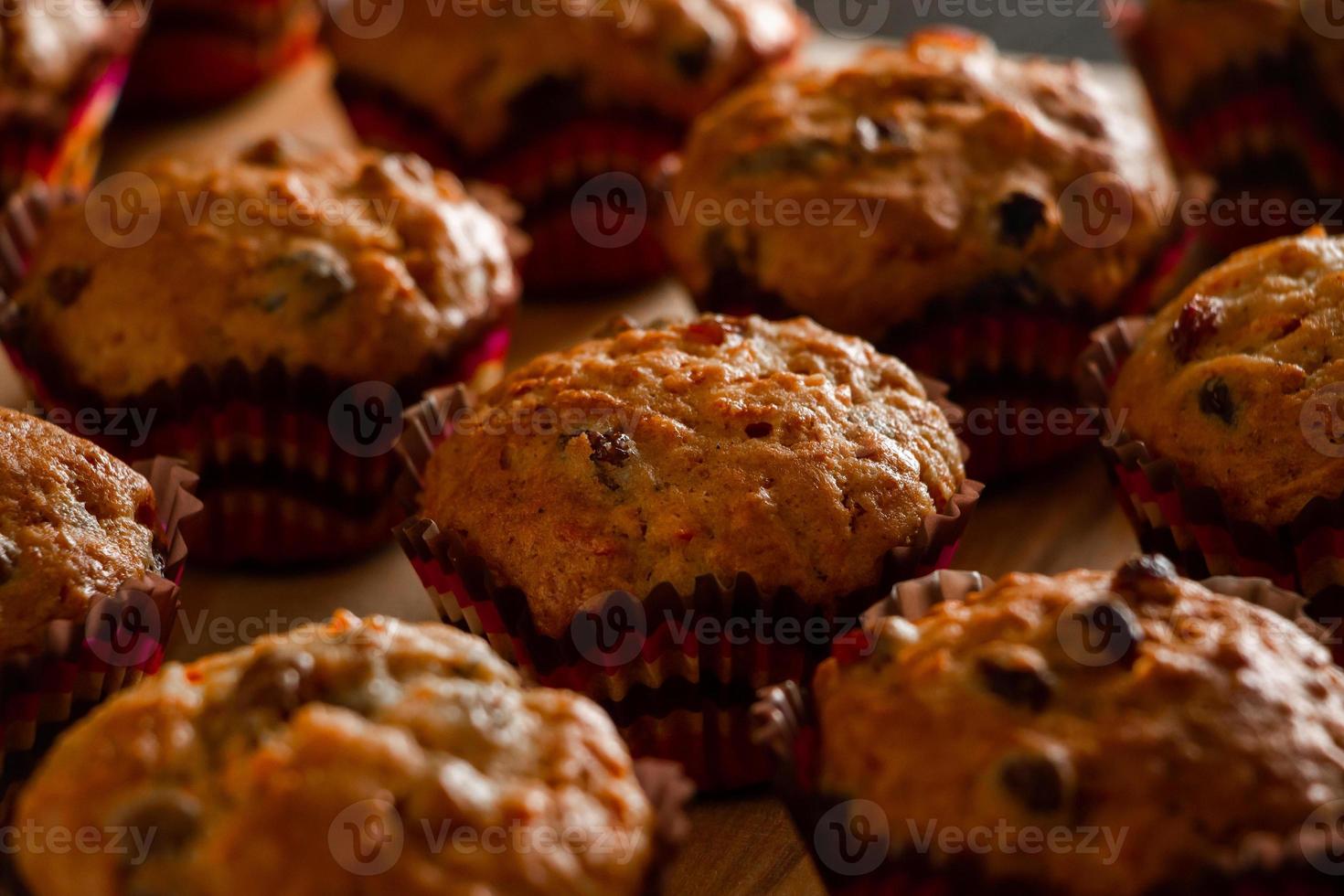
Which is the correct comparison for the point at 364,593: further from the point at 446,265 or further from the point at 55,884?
the point at 55,884

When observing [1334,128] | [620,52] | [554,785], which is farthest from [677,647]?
[1334,128]

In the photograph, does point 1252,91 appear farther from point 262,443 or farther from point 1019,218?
point 262,443

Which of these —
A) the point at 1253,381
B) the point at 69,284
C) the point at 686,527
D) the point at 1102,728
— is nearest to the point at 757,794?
the point at 686,527

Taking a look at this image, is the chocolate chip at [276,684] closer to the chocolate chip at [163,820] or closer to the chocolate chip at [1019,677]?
the chocolate chip at [163,820]
